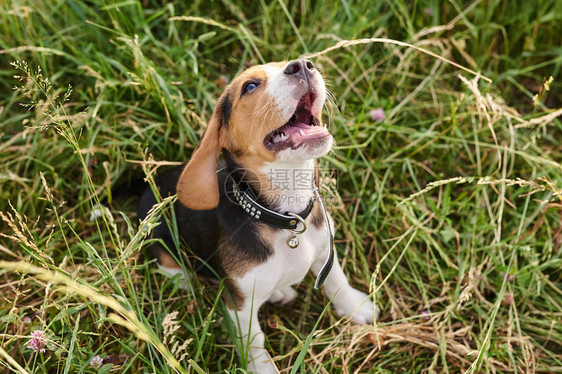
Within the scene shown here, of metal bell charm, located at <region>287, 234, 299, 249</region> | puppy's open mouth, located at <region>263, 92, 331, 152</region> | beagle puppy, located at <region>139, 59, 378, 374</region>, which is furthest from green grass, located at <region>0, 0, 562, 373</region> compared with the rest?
puppy's open mouth, located at <region>263, 92, 331, 152</region>

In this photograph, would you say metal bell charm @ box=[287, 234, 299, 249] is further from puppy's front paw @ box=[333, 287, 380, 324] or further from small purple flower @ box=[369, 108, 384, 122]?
small purple flower @ box=[369, 108, 384, 122]

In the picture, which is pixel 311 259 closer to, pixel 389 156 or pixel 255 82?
pixel 255 82

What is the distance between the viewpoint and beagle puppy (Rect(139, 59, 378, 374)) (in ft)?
7.76

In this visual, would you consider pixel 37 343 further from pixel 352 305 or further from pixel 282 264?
pixel 352 305

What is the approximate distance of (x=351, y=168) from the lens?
3543 millimetres

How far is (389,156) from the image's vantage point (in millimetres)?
3729

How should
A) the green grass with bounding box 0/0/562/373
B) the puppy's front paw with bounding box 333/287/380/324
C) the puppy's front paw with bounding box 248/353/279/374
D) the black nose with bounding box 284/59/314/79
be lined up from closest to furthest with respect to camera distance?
the black nose with bounding box 284/59/314/79, the puppy's front paw with bounding box 248/353/279/374, the green grass with bounding box 0/0/562/373, the puppy's front paw with bounding box 333/287/380/324

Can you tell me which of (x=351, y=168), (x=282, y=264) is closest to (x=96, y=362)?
(x=282, y=264)

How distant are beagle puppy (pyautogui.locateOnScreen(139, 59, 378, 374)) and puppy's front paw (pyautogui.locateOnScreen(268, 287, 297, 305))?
474mm

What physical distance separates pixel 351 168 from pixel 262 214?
4.07ft

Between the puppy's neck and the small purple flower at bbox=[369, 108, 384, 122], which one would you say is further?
the small purple flower at bbox=[369, 108, 384, 122]

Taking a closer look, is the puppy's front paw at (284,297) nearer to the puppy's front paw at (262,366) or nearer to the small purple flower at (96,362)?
the puppy's front paw at (262,366)

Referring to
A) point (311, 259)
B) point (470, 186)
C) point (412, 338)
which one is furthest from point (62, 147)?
point (470, 186)

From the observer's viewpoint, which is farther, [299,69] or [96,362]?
[96,362]
